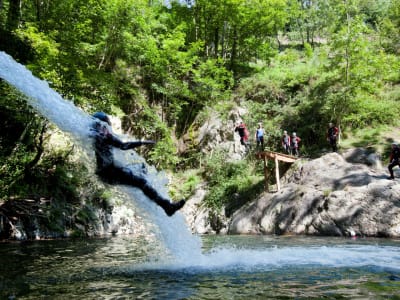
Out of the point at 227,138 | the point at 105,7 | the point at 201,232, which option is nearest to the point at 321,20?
the point at 227,138

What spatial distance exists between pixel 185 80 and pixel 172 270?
25421mm

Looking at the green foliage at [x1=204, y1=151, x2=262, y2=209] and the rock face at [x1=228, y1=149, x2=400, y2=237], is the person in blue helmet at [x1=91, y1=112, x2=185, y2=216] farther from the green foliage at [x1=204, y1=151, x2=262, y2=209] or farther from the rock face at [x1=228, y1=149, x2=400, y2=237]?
the green foliage at [x1=204, y1=151, x2=262, y2=209]

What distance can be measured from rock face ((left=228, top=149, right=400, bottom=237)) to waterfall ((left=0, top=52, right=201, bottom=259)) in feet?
29.7

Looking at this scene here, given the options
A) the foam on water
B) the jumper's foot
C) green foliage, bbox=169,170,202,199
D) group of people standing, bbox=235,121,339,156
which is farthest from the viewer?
green foliage, bbox=169,170,202,199

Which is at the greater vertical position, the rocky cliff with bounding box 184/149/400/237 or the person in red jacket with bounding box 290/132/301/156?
the person in red jacket with bounding box 290/132/301/156

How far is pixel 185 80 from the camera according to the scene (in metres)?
31.0

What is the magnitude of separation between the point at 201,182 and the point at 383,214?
12.9m

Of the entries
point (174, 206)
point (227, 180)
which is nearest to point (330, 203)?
point (227, 180)

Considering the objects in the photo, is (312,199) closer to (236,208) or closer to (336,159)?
(336,159)

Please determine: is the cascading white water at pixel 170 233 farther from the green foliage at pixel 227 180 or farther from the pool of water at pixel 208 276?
the green foliage at pixel 227 180

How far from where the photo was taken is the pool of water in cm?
486

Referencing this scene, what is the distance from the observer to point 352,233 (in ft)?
48.6

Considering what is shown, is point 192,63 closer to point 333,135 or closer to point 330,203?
point 333,135

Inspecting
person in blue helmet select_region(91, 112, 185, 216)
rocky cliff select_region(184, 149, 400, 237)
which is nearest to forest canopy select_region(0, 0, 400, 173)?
rocky cliff select_region(184, 149, 400, 237)
